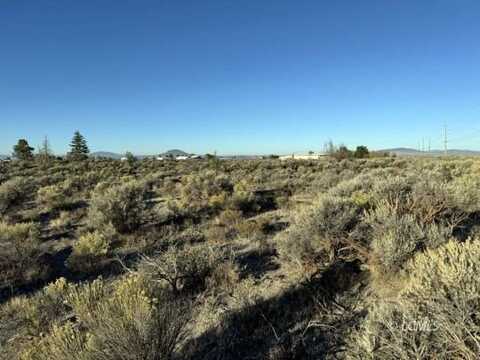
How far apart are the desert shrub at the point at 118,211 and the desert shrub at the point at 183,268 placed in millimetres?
4345

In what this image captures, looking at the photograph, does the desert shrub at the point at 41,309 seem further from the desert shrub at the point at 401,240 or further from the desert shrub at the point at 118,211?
the desert shrub at the point at 401,240

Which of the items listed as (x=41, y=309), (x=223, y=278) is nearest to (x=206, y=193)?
(x=223, y=278)

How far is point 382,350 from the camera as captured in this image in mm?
2781

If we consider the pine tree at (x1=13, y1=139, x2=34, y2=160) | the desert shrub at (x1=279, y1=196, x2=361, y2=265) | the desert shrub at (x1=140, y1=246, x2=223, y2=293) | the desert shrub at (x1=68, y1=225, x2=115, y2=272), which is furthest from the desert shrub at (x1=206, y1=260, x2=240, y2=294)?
the pine tree at (x1=13, y1=139, x2=34, y2=160)

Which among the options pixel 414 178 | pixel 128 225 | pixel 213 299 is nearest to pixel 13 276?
pixel 128 225

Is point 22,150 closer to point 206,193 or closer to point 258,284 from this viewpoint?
point 206,193

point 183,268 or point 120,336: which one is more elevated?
point 120,336

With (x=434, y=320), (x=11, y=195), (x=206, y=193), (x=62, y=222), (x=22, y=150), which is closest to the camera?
(x=434, y=320)

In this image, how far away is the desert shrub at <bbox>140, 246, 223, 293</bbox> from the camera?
18.0 feet

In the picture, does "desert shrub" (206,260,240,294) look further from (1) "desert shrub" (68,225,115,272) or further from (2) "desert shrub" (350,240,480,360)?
(1) "desert shrub" (68,225,115,272)

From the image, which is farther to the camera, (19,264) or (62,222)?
(62,222)

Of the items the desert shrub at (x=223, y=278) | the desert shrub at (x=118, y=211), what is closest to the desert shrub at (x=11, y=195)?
the desert shrub at (x=118, y=211)

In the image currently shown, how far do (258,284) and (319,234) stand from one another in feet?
5.19

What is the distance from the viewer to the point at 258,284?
5.62 m
